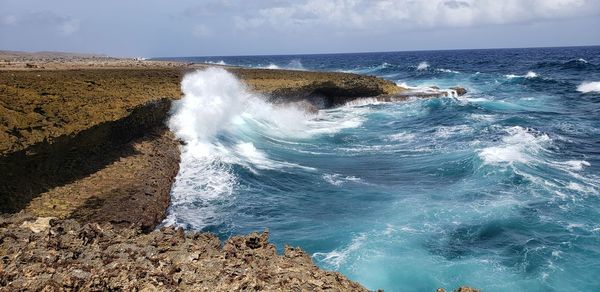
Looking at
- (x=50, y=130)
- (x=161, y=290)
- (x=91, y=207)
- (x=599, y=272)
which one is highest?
(x=50, y=130)

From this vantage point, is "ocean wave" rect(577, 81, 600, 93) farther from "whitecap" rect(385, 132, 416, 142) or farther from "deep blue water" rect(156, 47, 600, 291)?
"whitecap" rect(385, 132, 416, 142)

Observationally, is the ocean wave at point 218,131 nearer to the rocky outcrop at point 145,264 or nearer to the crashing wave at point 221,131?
the crashing wave at point 221,131

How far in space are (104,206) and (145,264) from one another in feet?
20.6

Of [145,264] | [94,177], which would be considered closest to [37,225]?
[145,264]

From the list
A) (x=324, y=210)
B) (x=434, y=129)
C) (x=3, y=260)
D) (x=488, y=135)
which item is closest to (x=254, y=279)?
(x=3, y=260)

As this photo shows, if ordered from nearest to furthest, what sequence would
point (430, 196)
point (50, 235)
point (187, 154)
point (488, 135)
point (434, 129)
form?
1. point (50, 235)
2. point (430, 196)
3. point (187, 154)
4. point (488, 135)
5. point (434, 129)

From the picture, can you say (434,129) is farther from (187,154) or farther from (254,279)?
(254,279)

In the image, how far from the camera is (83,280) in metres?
5.96

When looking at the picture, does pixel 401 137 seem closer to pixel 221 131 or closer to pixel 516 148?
pixel 516 148

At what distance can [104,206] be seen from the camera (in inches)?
466

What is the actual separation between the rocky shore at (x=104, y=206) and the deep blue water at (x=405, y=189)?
1577 mm

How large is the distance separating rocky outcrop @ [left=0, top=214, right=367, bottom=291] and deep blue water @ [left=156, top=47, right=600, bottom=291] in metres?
4.28

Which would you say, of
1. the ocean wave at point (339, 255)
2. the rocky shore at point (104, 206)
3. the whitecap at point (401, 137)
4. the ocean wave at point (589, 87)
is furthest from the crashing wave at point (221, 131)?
the ocean wave at point (589, 87)

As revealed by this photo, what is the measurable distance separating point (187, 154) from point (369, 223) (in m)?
9.25
